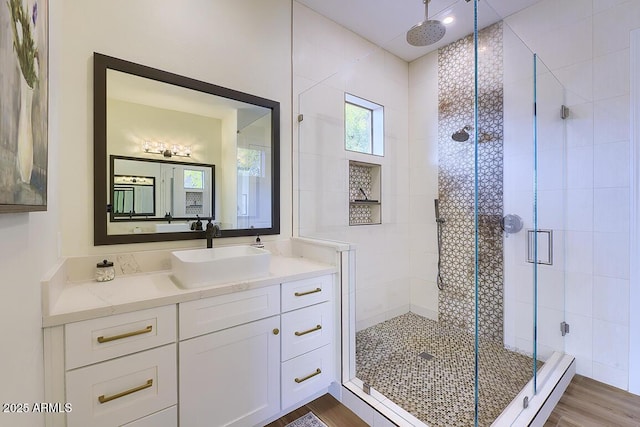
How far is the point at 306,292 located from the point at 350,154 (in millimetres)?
1448

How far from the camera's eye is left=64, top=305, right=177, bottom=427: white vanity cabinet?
1.05 metres

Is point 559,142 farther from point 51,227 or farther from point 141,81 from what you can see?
point 51,227

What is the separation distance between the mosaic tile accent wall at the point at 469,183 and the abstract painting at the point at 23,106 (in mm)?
2621

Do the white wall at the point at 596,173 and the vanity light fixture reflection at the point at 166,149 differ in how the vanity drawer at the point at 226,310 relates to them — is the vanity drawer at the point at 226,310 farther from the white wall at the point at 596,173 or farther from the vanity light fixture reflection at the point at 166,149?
the white wall at the point at 596,173

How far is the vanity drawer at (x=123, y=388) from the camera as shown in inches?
41.6

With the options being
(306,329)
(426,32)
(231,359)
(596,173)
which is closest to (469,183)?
(596,173)

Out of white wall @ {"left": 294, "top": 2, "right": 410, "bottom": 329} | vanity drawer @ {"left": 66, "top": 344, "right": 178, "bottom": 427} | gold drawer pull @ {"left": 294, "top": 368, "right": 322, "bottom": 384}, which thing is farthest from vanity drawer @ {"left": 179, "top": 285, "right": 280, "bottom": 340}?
white wall @ {"left": 294, "top": 2, "right": 410, "bottom": 329}

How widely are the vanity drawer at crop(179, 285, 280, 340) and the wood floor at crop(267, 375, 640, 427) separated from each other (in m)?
0.71

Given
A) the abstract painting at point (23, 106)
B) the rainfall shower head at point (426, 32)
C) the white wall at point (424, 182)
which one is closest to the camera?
the abstract painting at point (23, 106)

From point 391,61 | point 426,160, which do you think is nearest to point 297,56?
point 391,61

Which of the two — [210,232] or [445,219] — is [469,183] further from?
[210,232]

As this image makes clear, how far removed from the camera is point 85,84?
1484 millimetres

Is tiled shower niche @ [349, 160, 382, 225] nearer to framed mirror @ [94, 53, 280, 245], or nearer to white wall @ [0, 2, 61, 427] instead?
framed mirror @ [94, 53, 280, 245]

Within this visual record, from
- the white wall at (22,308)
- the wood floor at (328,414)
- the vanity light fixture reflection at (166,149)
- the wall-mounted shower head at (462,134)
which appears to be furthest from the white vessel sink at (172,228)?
the wall-mounted shower head at (462,134)
